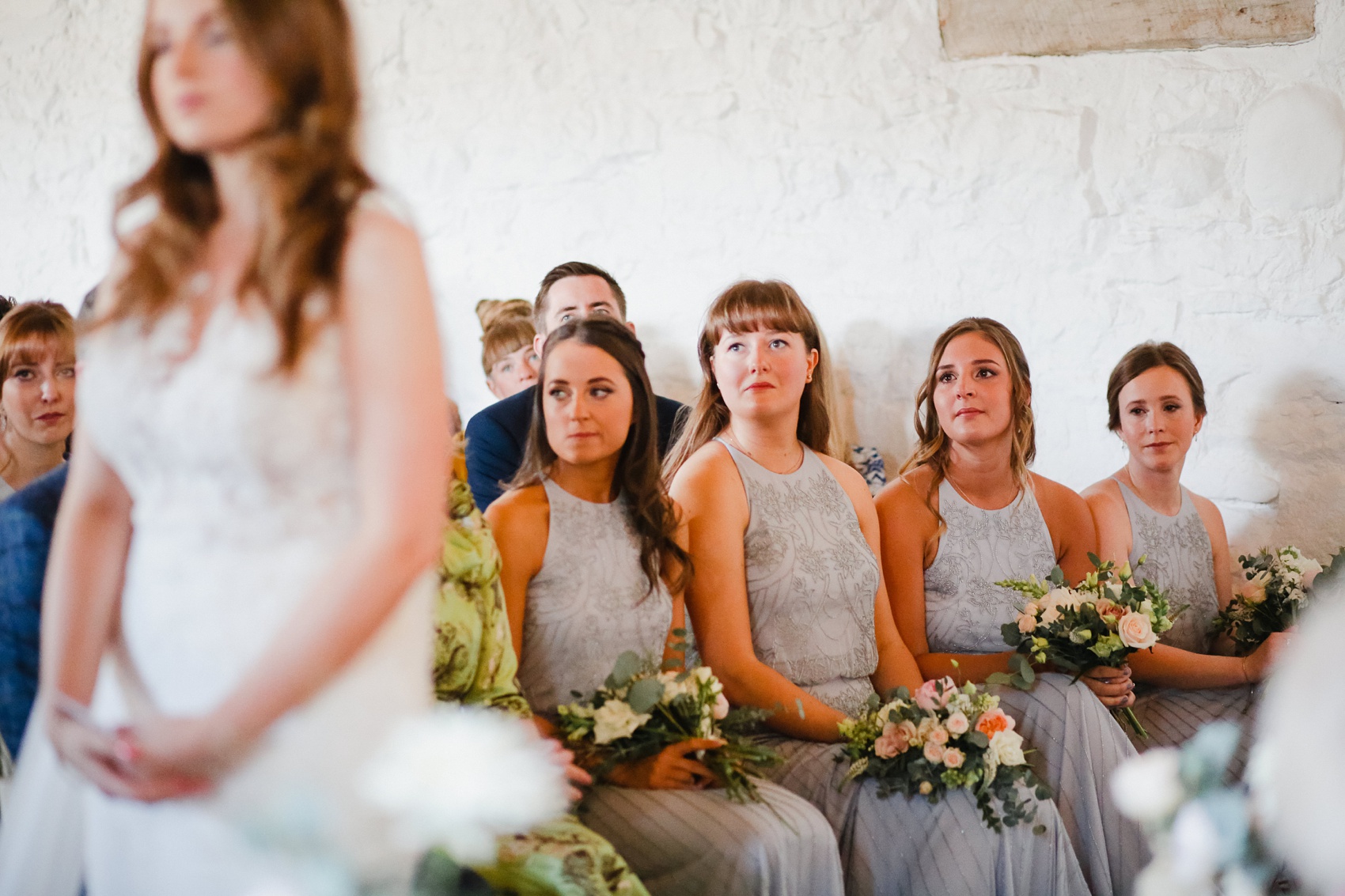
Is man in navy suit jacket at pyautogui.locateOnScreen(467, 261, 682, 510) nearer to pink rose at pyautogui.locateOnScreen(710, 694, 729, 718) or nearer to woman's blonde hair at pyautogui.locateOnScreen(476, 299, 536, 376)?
woman's blonde hair at pyautogui.locateOnScreen(476, 299, 536, 376)

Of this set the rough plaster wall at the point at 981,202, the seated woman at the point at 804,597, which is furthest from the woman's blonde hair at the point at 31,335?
the rough plaster wall at the point at 981,202

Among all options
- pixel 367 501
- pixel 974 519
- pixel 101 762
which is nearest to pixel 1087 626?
pixel 974 519

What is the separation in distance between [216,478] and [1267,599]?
2093 mm

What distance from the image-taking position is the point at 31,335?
0.98 metres

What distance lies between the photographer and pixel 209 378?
0.79 meters

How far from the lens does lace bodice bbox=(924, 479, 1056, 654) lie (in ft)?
7.38

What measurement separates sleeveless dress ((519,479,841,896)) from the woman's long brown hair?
0.02 m

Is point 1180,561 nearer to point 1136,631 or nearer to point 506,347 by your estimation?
point 1136,631

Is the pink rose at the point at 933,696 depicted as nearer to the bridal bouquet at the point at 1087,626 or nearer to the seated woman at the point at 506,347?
the bridal bouquet at the point at 1087,626

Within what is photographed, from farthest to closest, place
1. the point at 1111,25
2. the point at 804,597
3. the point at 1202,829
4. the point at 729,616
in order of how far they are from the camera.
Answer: the point at 1111,25
the point at 804,597
the point at 729,616
the point at 1202,829

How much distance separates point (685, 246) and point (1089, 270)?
3.03ft

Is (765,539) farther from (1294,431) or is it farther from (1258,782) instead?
(1294,431)

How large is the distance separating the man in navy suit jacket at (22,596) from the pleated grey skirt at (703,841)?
2.31 ft

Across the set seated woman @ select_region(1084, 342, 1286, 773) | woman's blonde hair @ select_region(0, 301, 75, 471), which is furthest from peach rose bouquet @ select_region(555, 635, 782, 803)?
seated woman @ select_region(1084, 342, 1286, 773)
